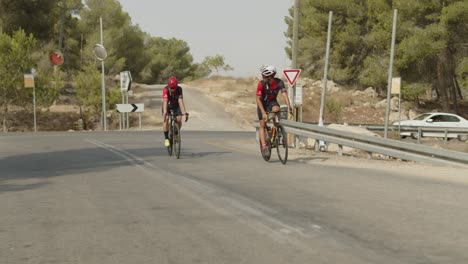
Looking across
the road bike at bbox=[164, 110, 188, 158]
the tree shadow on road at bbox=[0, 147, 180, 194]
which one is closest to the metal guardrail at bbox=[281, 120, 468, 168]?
the road bike at bbox=[164, 110, 188, 158]

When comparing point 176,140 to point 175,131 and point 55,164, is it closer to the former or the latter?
point 175,131

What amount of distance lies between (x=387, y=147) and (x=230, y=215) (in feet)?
25.3

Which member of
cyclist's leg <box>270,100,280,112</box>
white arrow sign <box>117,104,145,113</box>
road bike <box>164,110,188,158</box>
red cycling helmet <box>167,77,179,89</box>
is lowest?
white arrow sign <box>117,104,145,113</box>

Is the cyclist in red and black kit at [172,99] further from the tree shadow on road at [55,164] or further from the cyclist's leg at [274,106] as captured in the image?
the cyclist's leg at [274,106]

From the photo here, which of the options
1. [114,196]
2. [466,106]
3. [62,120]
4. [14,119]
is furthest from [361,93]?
[114,196]

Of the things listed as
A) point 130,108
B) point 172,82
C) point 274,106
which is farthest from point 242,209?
point 130,108

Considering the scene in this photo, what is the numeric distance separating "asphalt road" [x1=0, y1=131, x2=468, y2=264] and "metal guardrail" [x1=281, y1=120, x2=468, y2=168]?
1.71ft

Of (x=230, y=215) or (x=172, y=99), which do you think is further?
(x=172, y=99)

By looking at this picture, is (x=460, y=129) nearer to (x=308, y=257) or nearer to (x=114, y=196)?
(x=114, y=196)

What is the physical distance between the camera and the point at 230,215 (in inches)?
274

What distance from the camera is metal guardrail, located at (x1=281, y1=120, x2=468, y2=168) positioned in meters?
12.1

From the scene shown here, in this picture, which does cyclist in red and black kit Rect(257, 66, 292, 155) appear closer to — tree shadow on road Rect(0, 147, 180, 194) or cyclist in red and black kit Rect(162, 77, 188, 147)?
cyclist in red and black kit Rect(162, 77, 188, 147)

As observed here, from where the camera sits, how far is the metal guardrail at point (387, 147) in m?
12.1

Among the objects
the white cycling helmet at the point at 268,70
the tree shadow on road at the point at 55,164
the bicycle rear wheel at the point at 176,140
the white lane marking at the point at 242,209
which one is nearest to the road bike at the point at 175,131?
the bicycle rear wheel at the point at 176,140
